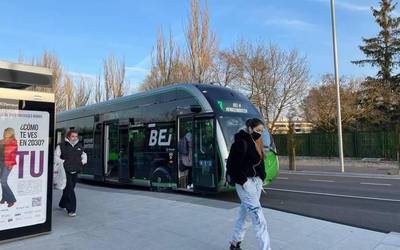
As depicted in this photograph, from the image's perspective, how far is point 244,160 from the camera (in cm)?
607

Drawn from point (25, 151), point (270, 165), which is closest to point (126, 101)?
point (270, 165)

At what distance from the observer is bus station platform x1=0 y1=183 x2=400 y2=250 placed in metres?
6.90

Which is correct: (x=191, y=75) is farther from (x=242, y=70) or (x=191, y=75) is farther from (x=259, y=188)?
(x=259, y=188)

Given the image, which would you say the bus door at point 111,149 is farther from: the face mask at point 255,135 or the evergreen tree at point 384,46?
the evergreen tree at point 384,46

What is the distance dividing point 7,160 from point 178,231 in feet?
9.97

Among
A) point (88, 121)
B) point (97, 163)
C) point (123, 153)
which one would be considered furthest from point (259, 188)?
point (88, 121)

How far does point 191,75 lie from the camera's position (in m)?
36.8

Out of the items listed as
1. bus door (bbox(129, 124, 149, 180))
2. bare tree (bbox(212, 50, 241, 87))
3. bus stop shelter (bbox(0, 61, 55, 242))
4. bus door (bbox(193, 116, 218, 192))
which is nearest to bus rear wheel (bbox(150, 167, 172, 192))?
bus door (bbox(129, 124, 149, 180))

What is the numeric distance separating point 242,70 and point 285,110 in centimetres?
514

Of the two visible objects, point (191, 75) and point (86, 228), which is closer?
point (86, 228)

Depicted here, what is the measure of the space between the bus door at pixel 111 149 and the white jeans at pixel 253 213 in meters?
10.5

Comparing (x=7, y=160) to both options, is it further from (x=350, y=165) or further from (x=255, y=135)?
(x=350, y=165)

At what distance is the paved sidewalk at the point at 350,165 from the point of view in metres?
24.5

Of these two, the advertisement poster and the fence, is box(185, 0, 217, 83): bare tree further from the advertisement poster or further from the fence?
the advertisement poster
